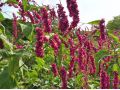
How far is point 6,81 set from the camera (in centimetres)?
228

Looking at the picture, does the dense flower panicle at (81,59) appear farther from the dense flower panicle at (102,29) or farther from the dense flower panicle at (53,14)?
the dense flower panicle at (53,14)

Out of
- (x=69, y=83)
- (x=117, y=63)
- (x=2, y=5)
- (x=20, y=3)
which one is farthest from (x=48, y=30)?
(x=69, y=83)

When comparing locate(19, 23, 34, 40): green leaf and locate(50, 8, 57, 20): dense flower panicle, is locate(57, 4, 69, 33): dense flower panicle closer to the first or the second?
locate(19, 23, 34, 40): green leaf

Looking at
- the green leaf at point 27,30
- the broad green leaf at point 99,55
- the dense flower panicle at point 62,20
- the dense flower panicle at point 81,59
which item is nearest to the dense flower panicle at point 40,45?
the dense flower panicle at point 62,20

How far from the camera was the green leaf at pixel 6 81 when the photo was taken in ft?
7.43

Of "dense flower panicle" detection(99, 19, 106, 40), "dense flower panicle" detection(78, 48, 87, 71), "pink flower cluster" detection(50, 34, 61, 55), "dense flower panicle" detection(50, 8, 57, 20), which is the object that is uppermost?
"dense flower panicle" detection(50, 8, 57, 20)

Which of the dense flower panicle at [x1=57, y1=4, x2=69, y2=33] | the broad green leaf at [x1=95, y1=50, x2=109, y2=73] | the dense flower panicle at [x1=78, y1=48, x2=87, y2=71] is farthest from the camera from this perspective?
the broad green leaf at [x1=95, y1=50, x2=109, y2=73]

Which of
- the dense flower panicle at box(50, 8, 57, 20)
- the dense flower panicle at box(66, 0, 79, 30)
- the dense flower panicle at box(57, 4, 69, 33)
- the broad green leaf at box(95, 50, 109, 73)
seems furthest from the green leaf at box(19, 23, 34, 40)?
the dense flower panicle at box(50, 8, 57, 20)

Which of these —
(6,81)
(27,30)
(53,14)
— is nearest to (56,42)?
(27,30)

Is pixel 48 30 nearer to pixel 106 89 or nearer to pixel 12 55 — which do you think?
pixel 12 55

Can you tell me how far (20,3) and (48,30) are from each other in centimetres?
102

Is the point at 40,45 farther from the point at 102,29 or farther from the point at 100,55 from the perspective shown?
the point at 100,55

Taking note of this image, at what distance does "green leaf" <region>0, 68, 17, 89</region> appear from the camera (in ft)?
7.43

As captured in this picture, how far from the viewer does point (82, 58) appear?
107 inches
